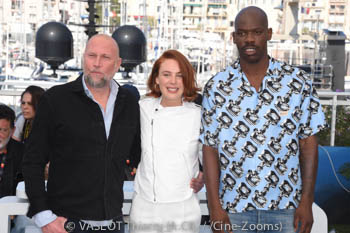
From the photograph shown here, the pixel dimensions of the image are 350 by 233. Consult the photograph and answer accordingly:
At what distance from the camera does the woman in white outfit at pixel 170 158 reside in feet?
9.32

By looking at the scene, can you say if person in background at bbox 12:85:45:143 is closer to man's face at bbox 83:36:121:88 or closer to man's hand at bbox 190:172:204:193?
man's face at bbox 83:36:121:88

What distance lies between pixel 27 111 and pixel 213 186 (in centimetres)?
321

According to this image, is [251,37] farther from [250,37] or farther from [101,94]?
[101,94]

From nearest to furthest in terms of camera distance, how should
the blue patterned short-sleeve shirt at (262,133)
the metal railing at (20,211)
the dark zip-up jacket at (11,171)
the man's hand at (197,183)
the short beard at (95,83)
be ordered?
the blue patterned short-sleeve shirt at (262,133) → the short beard at (95,83) → the man's hand at (197,183) → the metal railing at (20,211) → the dark zip-up jacket at (11,171)

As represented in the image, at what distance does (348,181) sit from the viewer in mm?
6680

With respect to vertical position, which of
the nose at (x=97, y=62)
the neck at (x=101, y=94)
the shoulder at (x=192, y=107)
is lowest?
the shoulder at (x=192, y=107)

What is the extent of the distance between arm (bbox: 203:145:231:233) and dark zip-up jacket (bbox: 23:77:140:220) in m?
0.42

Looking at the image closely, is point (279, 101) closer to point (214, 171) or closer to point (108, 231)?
point (214, 171)

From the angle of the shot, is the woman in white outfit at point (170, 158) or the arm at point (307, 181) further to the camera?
the woman in white outfit at point (170, 158)

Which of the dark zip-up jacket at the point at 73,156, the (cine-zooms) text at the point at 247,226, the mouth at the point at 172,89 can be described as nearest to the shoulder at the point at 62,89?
the dark zip-up jacket at the point at 73,156

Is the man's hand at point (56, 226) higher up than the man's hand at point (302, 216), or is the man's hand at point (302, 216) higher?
the man's hand at point (302, 216)

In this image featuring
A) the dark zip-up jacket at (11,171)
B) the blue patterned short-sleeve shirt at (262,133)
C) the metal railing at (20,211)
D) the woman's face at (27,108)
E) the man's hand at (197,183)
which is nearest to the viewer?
the blue patterned short-sleeve shirt at (262,133)

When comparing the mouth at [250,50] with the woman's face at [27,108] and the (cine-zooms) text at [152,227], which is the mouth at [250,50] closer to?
the (cine-zooms) text at [152,227]

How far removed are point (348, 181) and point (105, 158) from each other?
459 centimetres
